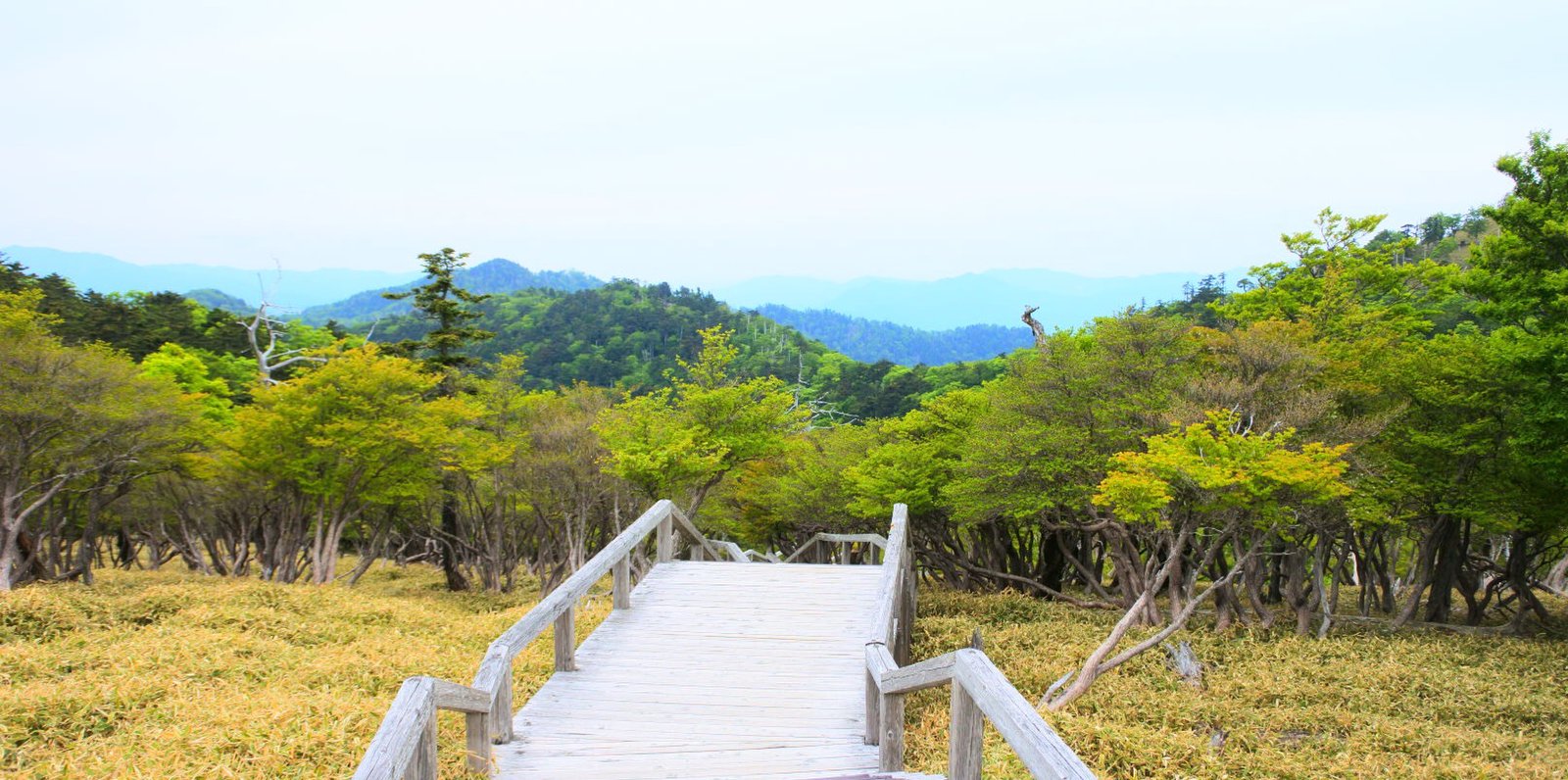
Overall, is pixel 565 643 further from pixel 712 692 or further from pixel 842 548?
pixel 842 548

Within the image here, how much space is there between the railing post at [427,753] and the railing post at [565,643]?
2138 millimetres

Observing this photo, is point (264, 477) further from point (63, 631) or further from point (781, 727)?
point (781, 727)

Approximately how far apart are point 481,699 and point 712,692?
6.09 feet

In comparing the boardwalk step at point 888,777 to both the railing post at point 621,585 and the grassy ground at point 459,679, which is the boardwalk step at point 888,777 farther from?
the railing post at point 621,585

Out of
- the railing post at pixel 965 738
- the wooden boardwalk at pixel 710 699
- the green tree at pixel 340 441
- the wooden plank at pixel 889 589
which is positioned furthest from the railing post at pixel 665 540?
the green tree at pixel 340 441

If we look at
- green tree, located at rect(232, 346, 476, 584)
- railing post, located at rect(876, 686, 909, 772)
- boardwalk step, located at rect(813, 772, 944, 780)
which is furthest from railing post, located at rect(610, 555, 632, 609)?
green tree, located at rect(232, 346, 476, 584)

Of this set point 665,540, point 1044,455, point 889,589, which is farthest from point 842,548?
point 889,589

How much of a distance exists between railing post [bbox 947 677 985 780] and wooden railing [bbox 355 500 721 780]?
202 centimetres

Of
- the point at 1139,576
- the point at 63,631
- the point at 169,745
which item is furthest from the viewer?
the point at 1139,576

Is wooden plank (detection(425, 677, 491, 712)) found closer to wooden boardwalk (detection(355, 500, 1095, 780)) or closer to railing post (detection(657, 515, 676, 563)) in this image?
wooden boardwalk (detection(355, 500, 1095, 780))

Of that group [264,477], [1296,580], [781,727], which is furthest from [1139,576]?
[264,477]

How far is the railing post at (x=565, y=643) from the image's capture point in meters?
5.52

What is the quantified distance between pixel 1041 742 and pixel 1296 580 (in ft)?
42.7

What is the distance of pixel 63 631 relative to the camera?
947cm
